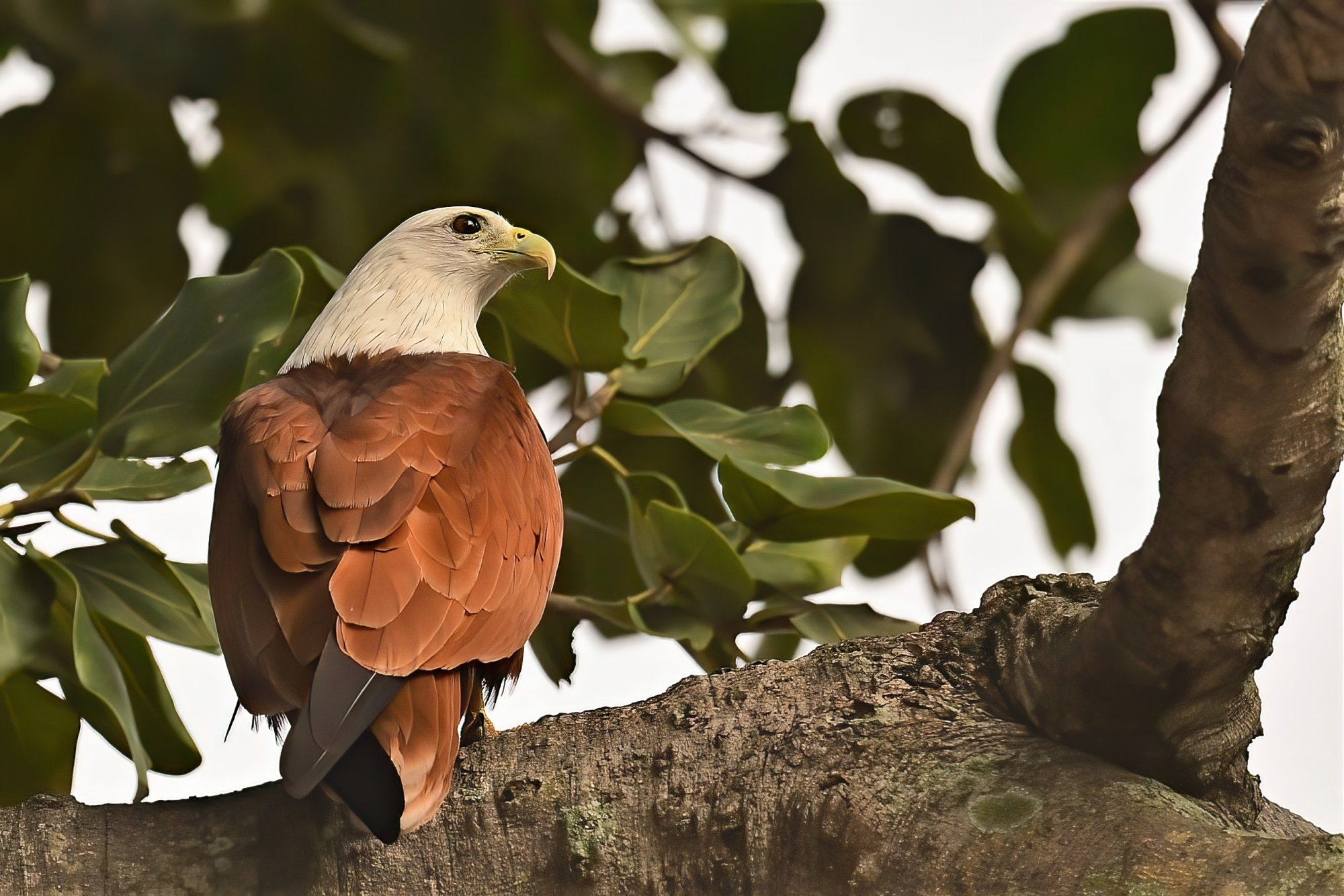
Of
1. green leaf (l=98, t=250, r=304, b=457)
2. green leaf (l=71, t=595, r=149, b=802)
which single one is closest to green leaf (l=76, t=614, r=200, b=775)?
green leaf (l=71, t=595, r=149, b=802)

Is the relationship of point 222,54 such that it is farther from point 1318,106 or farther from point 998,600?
point 1318,106

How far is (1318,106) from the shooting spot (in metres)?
1.20

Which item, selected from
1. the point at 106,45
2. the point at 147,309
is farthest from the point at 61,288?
the point at 106,45

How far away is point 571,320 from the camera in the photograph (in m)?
2.22

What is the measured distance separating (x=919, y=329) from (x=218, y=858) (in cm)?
252

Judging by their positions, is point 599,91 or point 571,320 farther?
point 599,91

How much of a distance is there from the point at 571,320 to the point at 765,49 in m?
1.67

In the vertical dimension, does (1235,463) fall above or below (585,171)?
below

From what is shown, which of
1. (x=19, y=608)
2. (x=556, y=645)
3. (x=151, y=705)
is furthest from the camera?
(x=556, y=645)

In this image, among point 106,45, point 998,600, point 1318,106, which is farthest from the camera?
point 106,45

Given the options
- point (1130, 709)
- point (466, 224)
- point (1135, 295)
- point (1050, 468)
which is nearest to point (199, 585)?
point (466, 224)

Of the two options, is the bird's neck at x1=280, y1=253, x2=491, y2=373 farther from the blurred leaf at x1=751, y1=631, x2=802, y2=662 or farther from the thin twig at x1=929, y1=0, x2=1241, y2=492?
the thin twig at x1=929, y1=0, x2=1241, y2=492

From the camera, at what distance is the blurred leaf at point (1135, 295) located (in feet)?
12.0

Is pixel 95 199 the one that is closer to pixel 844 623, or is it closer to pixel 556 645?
pixel 556 645
